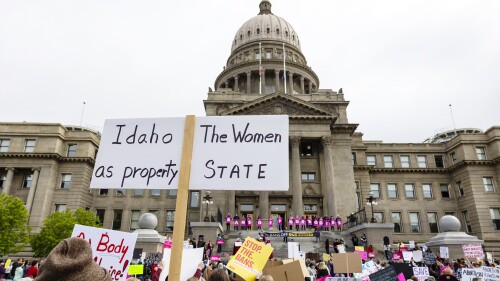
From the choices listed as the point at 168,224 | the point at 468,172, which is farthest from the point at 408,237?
the point at 168,224

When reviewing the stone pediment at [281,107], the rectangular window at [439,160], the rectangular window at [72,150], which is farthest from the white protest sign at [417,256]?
the rectangular window at [72,150]

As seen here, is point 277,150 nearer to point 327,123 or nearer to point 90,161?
point 327,123

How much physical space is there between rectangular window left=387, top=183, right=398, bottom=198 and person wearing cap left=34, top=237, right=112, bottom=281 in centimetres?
5681

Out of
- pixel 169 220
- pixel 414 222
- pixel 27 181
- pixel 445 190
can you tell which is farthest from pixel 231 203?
pixel 445 190

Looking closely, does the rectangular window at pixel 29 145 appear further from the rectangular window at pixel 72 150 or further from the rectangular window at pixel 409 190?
the rectangular window at pixel 409 190

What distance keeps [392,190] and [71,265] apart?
2267 inches

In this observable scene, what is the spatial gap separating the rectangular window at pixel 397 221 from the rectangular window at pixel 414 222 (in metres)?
1.65

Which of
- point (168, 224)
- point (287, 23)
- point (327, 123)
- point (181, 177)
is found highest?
point (287, 23)

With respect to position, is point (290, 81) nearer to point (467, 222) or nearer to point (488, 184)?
point (488, 184)

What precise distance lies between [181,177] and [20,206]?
40.8 metres

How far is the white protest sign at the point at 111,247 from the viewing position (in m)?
5.66

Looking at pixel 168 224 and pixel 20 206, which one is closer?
pixel 20 206

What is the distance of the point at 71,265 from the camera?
7.97 ft

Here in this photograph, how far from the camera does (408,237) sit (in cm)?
5097
